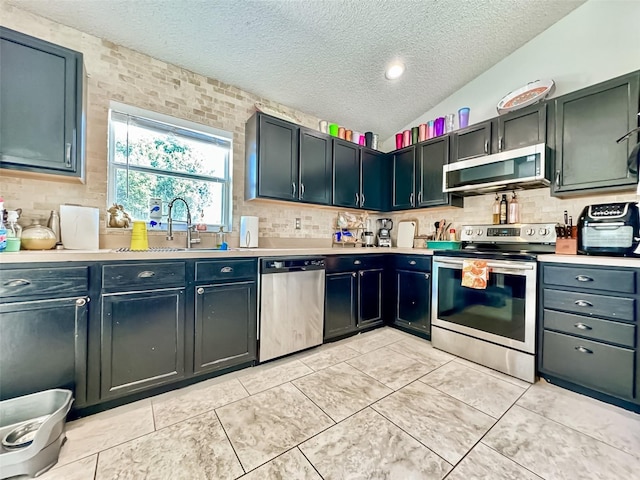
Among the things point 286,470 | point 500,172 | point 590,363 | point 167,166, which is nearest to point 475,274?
point 590,363

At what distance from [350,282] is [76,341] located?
2143mm

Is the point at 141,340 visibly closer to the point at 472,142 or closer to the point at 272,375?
the point at 272,375

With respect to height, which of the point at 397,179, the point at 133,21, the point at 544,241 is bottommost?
the point at 544,241

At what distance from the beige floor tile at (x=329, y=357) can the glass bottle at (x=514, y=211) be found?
2029mm

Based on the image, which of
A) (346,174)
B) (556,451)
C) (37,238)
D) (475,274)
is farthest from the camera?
(346,174)

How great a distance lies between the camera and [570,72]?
238cm

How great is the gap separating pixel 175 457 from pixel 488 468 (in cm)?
148

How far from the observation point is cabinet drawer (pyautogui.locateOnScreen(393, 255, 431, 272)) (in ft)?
9.07

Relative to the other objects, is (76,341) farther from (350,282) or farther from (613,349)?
(613,349)

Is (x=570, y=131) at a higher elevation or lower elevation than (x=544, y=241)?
higher

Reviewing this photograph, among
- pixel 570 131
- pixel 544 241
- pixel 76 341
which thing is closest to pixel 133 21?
pixel 76 341

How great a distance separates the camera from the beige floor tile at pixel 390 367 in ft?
6.56

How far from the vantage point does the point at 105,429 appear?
4.76 ft

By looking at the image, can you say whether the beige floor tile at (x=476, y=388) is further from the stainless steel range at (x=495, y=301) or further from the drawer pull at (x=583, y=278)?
the drawer pull at (x=583, y=278)
